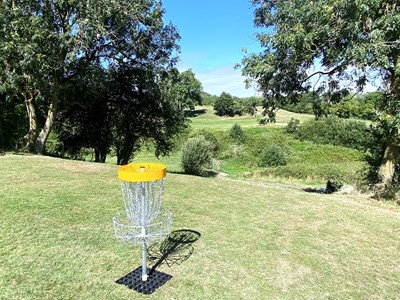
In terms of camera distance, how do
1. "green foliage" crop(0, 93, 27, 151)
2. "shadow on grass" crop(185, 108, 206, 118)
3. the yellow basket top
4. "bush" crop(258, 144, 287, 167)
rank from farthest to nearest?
"shadow on grass" crop(185, 108, 206, 118), "bush" crop(258, 144, 287, 167), "green foliage" crop(0, 93, 27, 151), the yellow basket top

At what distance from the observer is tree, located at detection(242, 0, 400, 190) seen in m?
5.13

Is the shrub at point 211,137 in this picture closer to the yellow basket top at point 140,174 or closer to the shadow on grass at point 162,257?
the shadow on grass at point 162,257

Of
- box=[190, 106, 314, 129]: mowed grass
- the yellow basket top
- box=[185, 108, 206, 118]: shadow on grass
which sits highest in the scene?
box=[185, 108, 206, 118]: shadow on grass

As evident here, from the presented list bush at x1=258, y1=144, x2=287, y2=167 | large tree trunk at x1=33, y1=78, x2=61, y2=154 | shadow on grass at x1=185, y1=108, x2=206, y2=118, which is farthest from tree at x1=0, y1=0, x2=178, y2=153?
shadow on grass at x1=185, y1=108, x2=206, y2=118

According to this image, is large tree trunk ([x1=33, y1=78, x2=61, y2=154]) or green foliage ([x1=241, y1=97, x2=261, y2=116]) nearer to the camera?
green foliage ([x1=241, y1=97, x2=261, y2=116])

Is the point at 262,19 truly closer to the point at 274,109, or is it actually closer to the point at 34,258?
the point at 274,109

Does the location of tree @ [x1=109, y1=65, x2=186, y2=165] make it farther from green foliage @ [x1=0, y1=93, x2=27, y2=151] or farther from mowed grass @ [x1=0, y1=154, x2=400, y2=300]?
mowed grass @ [x1=0, y1=154, x2=400, y2=300]

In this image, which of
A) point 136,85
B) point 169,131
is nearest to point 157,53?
point 136,85

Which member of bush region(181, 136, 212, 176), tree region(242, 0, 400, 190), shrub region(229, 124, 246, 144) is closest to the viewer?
tree region(242, 0, 400, 190)

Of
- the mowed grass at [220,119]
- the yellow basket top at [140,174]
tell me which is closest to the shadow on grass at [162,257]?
the yellow basket top at [140,174]

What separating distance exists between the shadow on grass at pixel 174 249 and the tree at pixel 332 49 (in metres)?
4.01

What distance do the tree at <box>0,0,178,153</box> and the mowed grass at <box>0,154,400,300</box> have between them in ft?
12.9

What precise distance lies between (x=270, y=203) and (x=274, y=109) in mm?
2885

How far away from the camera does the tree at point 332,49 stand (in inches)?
202
